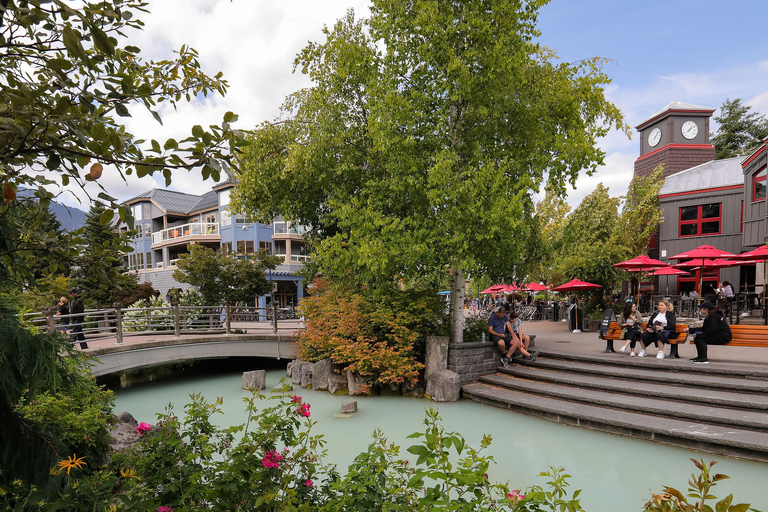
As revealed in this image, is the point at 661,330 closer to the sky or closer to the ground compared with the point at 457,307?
closer to the ground

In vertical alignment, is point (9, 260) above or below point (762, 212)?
below

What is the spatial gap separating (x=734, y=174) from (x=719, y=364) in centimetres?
1833

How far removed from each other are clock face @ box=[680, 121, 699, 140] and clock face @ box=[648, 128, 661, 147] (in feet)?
3.87

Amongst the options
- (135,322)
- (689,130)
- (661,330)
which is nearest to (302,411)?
(661,330)

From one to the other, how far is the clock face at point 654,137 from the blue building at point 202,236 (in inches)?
872

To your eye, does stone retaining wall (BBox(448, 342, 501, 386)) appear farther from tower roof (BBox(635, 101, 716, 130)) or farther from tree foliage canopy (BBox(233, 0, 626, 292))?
tower roof (BBox(635, 101, 716, 130))

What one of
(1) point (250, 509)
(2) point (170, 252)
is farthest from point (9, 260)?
(2) point (170, 252)

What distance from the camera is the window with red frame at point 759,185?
17.4 metres

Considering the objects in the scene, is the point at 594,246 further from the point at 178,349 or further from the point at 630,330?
the point at 178,349

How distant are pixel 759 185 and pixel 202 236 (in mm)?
31940

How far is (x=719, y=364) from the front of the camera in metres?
8.39

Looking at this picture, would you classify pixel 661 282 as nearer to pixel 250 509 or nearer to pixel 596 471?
pixel 596 471

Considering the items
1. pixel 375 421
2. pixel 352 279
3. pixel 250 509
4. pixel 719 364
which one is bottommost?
pixel 375 421

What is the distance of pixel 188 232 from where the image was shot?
33438 mm
